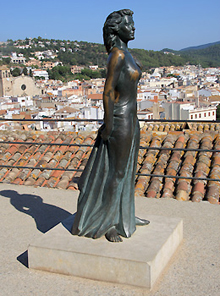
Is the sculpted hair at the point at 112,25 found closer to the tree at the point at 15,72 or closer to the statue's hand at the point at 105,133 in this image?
the statue's hand at the point at 105,133

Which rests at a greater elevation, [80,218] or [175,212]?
[80,218]

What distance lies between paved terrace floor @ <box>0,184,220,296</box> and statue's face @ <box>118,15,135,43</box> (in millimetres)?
1619

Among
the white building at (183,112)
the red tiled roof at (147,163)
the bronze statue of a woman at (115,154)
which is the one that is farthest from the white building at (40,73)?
the bronze statue of a woman at (115,154)

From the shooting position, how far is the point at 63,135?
23.1ft

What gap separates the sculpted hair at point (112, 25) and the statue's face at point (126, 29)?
0.09ft

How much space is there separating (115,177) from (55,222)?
118 centimetres

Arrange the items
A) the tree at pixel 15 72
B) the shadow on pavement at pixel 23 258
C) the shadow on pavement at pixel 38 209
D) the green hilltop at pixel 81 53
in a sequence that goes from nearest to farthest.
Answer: the shadow on pavement at pixel 23 258
the shadow on pavement at pixel 38 209
the tree at pixel 15 72
the green hilltop at pixel 81 53

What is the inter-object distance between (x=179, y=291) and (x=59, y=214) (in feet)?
6.33

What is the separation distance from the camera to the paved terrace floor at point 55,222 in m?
3.04

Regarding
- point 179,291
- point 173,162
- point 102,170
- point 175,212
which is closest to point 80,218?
point 102,170

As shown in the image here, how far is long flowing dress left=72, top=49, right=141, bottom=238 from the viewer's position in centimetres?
335

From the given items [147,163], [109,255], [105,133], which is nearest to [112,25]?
[105,133]

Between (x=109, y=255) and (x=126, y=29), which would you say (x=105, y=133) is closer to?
(x=126, y=29)

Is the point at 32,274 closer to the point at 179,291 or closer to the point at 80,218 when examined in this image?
the point at 80,218
